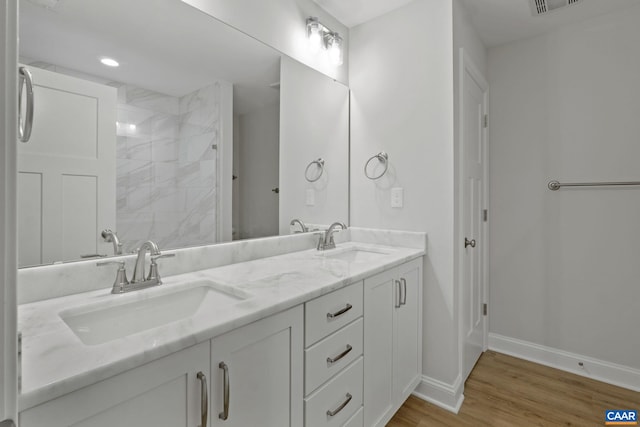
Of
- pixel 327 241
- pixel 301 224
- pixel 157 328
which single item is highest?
pixel 301 224

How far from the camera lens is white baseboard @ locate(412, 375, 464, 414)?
181 centimetres

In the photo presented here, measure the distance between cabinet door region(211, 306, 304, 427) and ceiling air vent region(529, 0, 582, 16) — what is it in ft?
7.61

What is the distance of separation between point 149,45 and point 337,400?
1.55 m

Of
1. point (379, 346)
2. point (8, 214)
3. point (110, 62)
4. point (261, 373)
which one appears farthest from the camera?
point (379, 346)

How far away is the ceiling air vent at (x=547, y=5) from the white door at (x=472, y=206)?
0.46 m

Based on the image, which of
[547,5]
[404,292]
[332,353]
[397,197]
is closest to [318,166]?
[397,197]

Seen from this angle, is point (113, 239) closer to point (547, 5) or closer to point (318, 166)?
point (318, 166)

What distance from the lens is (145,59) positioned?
1.21 m

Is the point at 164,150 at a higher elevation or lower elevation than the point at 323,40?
lower

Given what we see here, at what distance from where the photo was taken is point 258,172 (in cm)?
169

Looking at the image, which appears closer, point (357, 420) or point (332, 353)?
point (332, 353)

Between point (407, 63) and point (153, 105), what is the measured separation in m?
1.53

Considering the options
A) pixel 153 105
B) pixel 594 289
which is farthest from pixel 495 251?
pixel 153 105

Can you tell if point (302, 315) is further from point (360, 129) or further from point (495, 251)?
point (495, 251)
